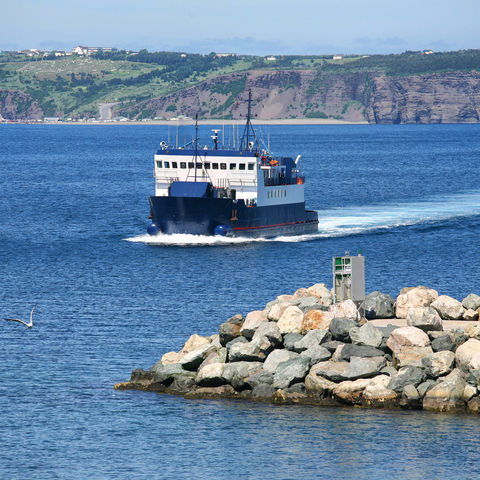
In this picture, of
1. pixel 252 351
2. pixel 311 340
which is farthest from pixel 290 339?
pixel 252 351

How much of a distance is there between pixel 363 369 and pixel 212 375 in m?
4.88

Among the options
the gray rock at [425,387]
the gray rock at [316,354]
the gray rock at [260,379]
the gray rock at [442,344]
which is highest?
the gray rock at [442,344]

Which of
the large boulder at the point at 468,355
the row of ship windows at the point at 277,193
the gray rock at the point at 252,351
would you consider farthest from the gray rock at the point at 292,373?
the row of ship windows at the point at 277,193

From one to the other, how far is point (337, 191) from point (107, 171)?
147 ft

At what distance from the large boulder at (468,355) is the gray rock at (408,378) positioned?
119cm

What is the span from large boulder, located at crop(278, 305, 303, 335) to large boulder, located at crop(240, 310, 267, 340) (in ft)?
3.46

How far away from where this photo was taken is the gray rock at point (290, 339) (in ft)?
114

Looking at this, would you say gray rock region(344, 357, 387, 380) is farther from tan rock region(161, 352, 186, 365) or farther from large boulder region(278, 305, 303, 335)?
tan rock region(161, 352, 186, 365)

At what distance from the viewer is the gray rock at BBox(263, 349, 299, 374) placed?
34.0 metres

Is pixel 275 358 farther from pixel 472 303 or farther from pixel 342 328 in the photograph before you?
pixel 472 303

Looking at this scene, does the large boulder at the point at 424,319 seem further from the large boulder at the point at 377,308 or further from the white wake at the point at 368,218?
the white wake at the point at 368,218

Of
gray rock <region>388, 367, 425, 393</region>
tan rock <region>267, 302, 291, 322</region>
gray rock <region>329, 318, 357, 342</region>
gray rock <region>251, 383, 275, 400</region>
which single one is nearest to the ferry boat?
tan rock <region>267, 302, 291, 322</region>

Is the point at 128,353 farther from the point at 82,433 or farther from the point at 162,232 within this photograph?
the point at 162,232

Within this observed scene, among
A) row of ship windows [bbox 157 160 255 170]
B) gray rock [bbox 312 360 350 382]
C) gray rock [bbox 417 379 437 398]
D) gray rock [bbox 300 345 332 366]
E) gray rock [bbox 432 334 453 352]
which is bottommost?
gray rock [bbox 417 379 437 398]
